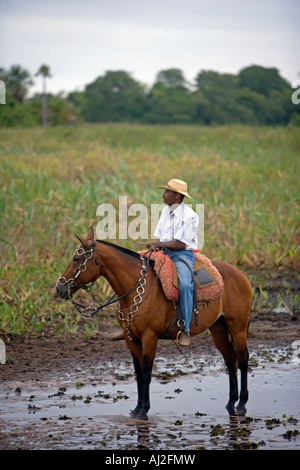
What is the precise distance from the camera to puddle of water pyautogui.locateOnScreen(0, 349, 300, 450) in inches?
233

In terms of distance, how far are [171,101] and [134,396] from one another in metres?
42.3

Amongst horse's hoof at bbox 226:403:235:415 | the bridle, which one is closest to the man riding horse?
the bridle

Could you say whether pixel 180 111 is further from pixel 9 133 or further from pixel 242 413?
pixel 242 413

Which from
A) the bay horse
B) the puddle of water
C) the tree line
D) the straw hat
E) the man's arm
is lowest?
the puddle of water

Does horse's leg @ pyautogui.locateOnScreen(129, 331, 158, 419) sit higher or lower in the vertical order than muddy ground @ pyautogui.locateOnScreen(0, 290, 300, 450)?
higher

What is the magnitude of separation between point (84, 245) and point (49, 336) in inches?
132

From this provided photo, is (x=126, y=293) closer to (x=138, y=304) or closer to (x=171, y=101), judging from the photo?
(x=138, y=304)

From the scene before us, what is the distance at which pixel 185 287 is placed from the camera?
661 cm

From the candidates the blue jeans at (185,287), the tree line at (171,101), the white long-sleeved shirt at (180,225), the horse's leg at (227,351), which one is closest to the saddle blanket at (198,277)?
the blue jeans at (185,287)

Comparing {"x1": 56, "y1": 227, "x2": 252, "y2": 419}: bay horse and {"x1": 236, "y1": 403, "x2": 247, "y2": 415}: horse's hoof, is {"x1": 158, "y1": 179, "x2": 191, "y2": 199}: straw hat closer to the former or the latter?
{"x1": 56, "y1": 227, "x2": 252, "y2": 419}: bay horse

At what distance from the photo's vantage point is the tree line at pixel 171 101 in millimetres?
41125

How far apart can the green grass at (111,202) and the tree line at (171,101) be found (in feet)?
69.5

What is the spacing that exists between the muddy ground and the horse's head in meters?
1.14
